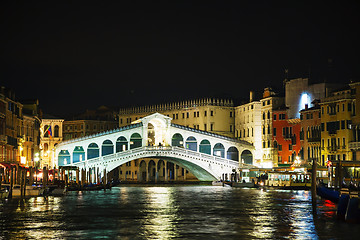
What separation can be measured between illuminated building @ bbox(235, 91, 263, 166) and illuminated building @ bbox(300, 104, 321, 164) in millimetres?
9078

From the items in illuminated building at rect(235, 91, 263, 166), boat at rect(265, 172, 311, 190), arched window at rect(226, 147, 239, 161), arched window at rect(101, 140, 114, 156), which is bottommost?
boat at rect(265, 172, 311, 190)

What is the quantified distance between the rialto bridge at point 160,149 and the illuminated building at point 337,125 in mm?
10214

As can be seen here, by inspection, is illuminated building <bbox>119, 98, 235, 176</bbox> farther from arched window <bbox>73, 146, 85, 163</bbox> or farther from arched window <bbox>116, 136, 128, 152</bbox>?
arched window <bbox>73, 146, 85, 163</bbox>

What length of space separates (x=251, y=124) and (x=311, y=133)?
13489 mm

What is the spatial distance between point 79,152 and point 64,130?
2359 centimetres

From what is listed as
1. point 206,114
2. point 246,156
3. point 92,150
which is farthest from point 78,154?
point 206,114

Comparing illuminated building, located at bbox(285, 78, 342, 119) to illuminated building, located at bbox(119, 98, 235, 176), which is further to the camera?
illuminated building, located at bbox(119, 98, 235, 176)

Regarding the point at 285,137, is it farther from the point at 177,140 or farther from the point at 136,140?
the point at 136,140

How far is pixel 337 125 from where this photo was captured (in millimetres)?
55562

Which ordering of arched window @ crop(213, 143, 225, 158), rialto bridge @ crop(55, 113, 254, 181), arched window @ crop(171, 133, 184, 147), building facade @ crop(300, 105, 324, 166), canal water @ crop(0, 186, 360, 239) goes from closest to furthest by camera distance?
1. canal water @ crop(0, 186, 360, 239)
2. building facade @ crop(300, 105, 324, 166)
3. rialto bridge @ crop(55, 113, 254, 181)
4. arched window @ crop(171, 133, 184, 147)
5. arched window @ crop(213, 143, 225, 158)

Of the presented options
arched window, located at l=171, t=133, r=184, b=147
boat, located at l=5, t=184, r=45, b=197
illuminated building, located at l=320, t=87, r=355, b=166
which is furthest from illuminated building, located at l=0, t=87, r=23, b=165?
arched window, located at l=171, t=133, r=184, b=147

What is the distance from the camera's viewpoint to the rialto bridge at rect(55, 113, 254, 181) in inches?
2552

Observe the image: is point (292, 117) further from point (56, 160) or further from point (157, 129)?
point (56, 160)

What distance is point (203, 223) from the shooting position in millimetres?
24750
